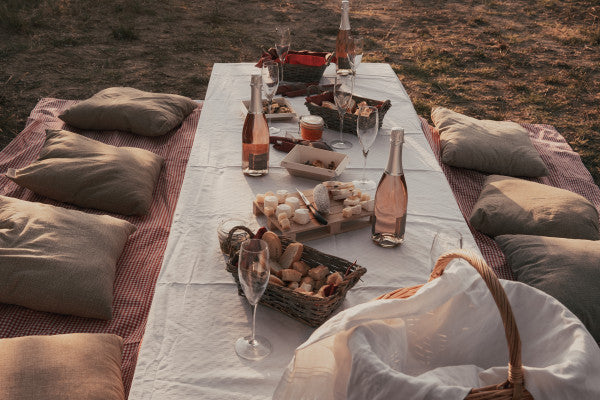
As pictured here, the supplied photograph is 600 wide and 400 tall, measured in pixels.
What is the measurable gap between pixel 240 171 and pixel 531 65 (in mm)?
4192

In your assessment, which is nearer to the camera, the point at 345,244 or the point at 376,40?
the point at 345,244

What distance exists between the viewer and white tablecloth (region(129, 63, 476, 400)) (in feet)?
4.42

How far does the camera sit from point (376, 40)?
6.06 meters

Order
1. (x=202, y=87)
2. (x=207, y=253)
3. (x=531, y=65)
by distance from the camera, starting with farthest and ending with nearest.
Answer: (x=531, y=65) < (x=202, y=87) < (x=207, y=253)

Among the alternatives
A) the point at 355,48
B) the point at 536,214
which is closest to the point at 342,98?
the point at 355,48

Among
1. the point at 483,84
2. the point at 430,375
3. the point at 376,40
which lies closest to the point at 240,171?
the point at 430,375

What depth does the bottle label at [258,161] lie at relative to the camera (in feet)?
7.02

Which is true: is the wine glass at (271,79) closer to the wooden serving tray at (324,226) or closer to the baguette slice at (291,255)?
the wooden serving tray at (324,226)

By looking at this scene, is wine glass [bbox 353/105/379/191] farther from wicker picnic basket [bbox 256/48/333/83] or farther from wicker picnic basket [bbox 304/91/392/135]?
wicker picnic basket [bbox 256/48/333/83]

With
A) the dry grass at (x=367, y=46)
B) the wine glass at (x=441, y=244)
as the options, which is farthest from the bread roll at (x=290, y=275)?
the dry grass at (x=367, y=46)

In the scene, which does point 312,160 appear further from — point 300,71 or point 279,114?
point 300,71

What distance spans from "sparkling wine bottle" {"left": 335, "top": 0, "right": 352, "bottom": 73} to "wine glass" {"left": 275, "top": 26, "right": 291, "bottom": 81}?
0.26m

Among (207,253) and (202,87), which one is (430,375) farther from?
(202,87)

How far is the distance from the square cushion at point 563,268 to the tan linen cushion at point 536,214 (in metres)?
0.15
